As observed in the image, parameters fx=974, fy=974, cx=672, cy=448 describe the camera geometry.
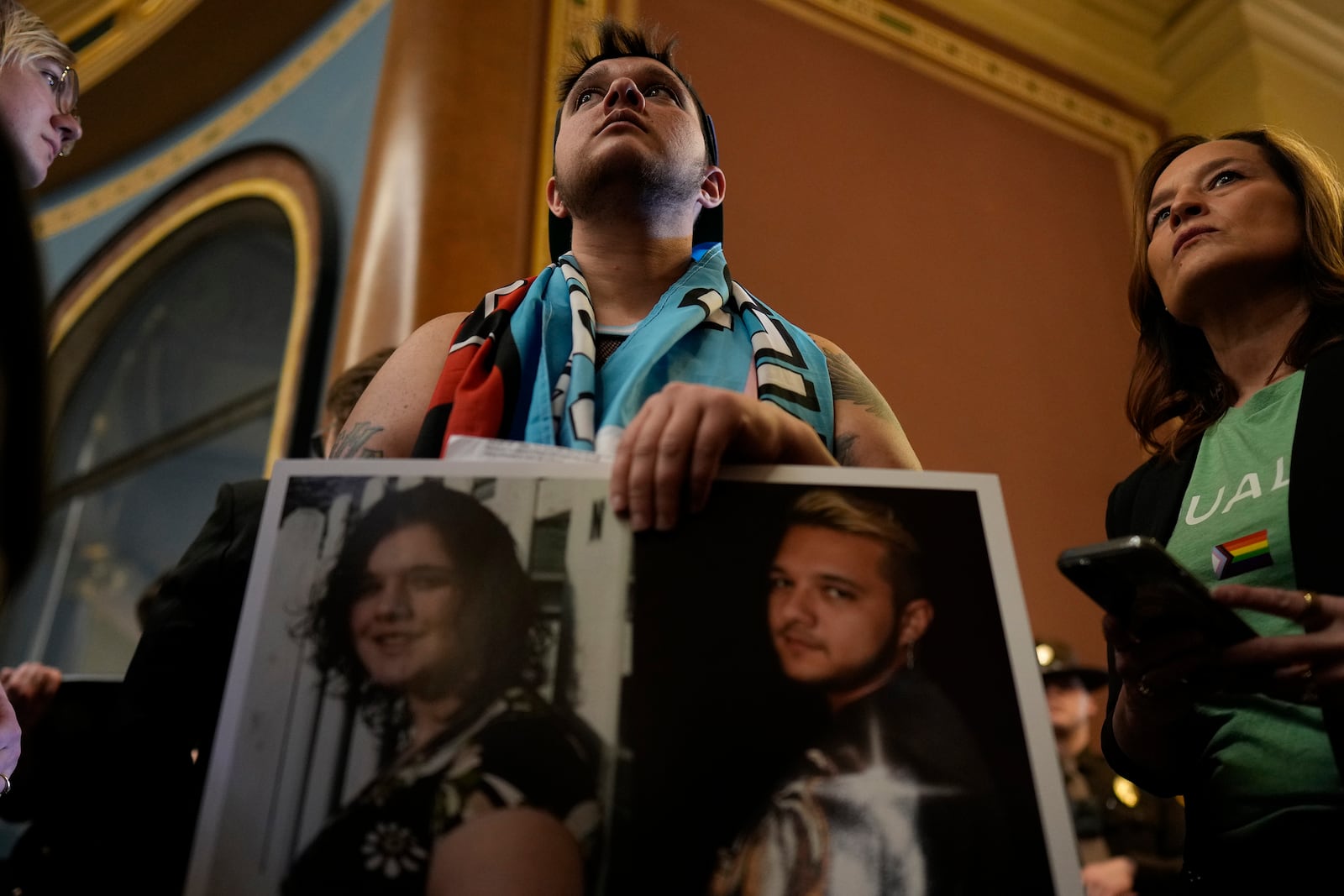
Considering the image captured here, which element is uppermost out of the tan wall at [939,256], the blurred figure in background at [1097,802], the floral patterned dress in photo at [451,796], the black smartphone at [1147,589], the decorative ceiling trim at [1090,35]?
the decorative ceiling trim at [1090,35]

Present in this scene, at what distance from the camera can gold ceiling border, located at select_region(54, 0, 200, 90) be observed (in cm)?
305

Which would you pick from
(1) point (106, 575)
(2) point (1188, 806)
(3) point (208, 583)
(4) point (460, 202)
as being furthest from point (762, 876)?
(1) point (106, 575)

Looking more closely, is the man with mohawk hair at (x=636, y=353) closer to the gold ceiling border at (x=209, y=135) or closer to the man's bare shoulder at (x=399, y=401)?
the man's bare shoulder at (x=399, y=401)

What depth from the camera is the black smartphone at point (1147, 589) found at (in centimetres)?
57

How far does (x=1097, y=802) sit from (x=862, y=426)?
167 centimetres

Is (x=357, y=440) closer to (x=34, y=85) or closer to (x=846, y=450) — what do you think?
(x=846, y=450)

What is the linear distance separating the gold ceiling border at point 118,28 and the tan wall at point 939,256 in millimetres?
1692

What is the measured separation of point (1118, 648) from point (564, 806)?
0.45m

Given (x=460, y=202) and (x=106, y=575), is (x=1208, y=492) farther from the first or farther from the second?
(x=106, y=575)

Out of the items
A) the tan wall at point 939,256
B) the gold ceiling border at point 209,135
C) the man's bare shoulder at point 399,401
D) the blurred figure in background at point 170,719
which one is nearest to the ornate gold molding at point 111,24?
the gold ceiling border at point 209,135

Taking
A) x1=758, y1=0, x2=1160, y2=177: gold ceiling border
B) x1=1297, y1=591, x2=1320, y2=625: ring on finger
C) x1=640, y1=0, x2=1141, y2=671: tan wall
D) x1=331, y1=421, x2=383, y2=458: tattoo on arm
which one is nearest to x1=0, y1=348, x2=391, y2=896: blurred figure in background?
x1=331, y1=421, x2=383, y2=458: tattoo on arm

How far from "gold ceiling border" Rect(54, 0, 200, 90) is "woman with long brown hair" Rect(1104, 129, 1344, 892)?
9.55ft

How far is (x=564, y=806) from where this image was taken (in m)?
0.46

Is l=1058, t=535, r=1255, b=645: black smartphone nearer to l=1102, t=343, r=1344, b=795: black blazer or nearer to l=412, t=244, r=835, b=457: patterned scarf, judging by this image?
l=1102, t=343, r=1344, b=795: black blazer
